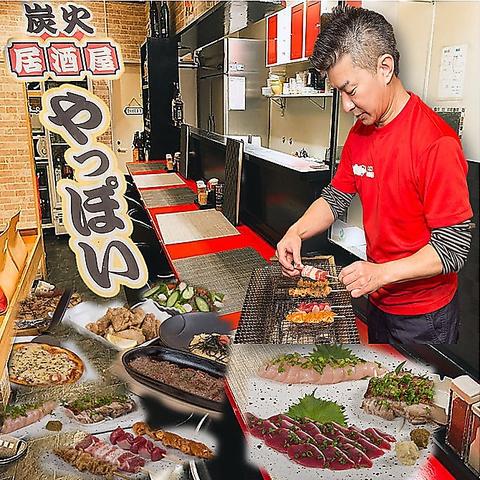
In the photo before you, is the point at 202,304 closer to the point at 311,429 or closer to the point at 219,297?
the point at 219,297

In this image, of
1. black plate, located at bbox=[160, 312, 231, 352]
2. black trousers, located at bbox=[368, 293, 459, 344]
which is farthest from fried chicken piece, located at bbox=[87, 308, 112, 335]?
black trousers, located at bbox=[368, 293, 459, 344]

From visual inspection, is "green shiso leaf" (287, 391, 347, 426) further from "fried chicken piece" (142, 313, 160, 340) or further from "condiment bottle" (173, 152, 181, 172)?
"condiment bottle" (173, 152, 181, 172)

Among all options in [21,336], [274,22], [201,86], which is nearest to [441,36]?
[201,86]

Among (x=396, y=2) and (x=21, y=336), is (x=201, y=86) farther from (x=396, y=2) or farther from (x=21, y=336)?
(x=21, y=336)

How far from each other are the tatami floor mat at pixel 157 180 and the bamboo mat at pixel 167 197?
0.06 ft

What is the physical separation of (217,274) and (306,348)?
33 centimetres

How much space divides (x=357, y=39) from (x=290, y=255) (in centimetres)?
60

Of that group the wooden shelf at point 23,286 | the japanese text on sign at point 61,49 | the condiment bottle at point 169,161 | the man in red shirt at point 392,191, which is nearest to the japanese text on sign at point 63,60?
the japanese text on sign at point 61,49

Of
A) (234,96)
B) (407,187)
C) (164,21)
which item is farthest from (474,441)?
(234,96)

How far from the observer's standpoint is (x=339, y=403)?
4.19 ft

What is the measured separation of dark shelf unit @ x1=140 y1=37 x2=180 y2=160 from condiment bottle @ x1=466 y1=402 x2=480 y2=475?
3.07 feet

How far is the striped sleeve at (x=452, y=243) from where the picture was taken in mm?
1236

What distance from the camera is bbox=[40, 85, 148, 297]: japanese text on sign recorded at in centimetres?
121

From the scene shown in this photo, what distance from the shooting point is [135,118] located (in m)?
1.27
